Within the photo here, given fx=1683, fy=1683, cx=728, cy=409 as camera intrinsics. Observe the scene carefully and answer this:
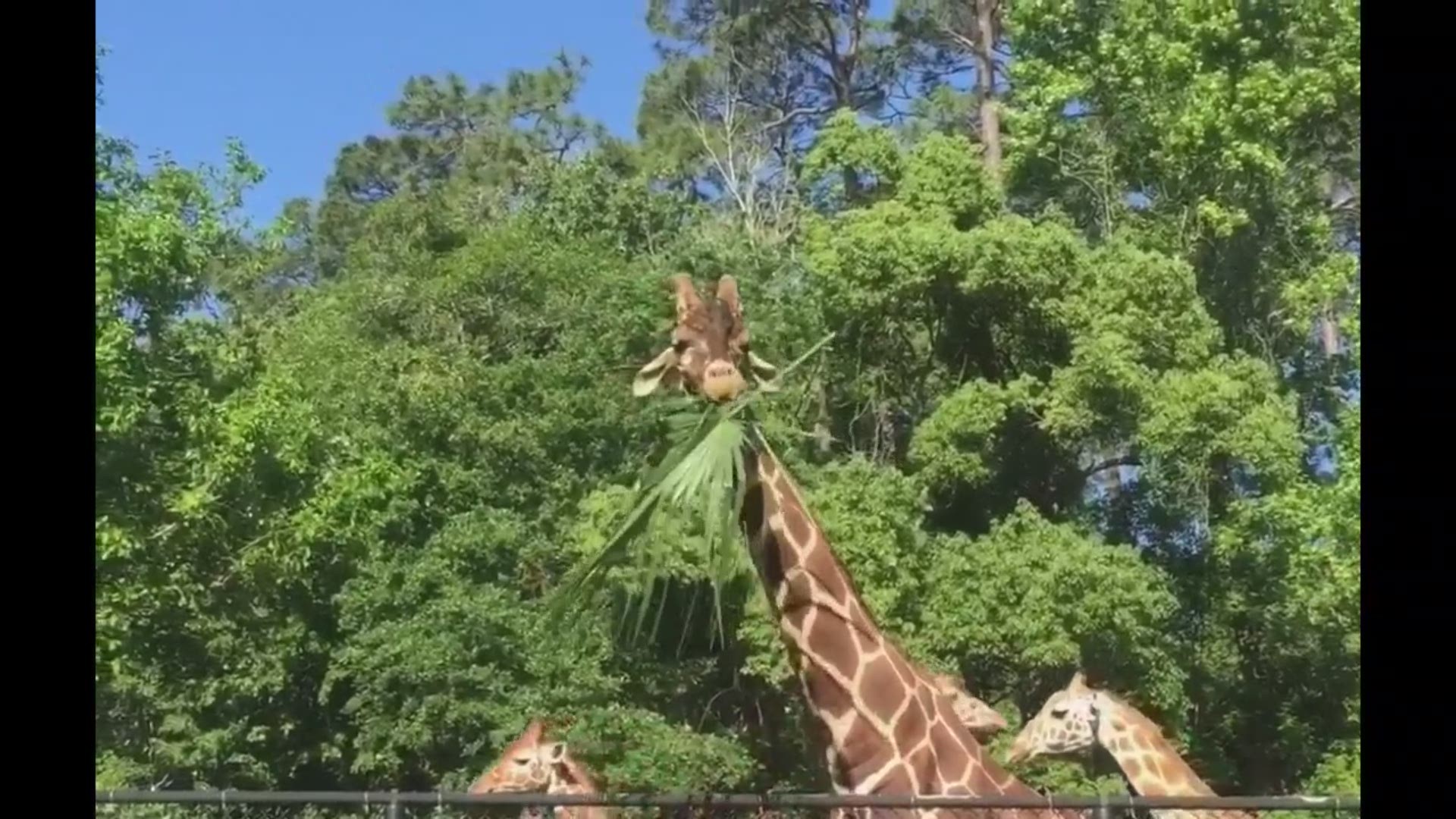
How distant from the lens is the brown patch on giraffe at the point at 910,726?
7.86 feet

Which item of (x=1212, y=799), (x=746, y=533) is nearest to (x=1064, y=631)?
(x=746, y=533)

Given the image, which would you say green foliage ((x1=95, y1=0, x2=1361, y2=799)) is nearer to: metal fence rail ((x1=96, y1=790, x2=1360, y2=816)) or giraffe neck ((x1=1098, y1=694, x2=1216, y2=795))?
giraffe neck ((x1=1098, y1=694, x2=1216, y2=795))

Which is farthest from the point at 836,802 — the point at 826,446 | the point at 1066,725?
the point at 826,446

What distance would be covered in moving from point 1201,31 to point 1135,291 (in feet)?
2.82

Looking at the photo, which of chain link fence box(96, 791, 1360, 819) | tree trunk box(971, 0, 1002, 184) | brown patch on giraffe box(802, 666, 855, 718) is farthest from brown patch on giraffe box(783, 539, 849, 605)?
tree trunk box(971, 0, 1002, 184)

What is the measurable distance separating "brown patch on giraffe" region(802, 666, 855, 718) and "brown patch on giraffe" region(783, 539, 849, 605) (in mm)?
112

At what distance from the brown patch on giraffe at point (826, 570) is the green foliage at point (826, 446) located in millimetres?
1127

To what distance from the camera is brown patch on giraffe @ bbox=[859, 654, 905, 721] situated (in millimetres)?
2414

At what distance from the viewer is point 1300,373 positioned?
176 inches

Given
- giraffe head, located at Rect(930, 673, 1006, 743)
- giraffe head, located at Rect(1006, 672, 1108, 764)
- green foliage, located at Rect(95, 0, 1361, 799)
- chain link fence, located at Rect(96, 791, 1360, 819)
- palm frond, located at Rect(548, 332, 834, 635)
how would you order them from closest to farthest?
chain link fence, located at Rect(96, 791, 1360, 819) → palm frond, located at Rect(548, 332, 834, 635) → giraffe head, located at Rect(930, 673, 1006, 743) → giraffe head, located at Rect(1006, 672, 1108, 764) → green foliage, located at Rect(95, 0, 1361, 799)

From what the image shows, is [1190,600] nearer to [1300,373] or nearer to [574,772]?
[1300,373]

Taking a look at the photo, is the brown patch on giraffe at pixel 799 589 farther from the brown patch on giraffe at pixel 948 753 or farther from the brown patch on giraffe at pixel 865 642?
the brown patch on giraffe at pixel 948 753

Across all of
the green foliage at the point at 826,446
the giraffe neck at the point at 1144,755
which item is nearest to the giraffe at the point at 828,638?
the giraffe neck at the point at 1144,755

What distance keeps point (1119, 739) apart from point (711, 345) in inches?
41.7
